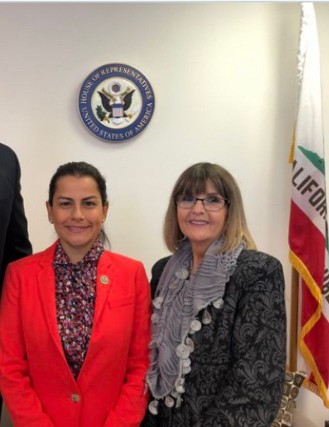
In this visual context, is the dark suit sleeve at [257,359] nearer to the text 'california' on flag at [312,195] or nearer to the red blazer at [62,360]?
the red blazer at [62,360]

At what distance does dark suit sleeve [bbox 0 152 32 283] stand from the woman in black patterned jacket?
59 cm

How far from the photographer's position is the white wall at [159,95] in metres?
2.35

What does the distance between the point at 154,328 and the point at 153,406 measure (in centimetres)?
25

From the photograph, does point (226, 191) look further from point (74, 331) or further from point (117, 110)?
point (117, 110)

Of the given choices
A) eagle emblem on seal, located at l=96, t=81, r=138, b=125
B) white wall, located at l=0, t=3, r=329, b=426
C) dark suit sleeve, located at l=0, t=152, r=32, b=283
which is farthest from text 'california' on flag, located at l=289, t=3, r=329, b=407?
dark suit sleeve, located at l=0, t=152, r=32, b=283

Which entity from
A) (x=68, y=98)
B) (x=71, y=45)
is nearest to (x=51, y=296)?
(x=68, y=98)

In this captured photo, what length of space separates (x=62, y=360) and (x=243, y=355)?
0.56 m

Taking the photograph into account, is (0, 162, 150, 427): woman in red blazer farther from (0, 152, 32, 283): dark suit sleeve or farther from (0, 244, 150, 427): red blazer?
(0, 152, 32, 283): dark suit sleeve

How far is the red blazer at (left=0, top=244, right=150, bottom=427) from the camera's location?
138 cm

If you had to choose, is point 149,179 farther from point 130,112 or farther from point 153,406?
point 153,406

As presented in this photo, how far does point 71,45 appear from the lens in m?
2.34

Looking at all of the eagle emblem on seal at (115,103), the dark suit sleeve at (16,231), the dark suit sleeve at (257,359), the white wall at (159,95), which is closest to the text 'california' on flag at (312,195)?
the white wall at (159,95)

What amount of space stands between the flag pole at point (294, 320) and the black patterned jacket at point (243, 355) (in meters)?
1.07

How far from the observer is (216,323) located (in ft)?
4.34
